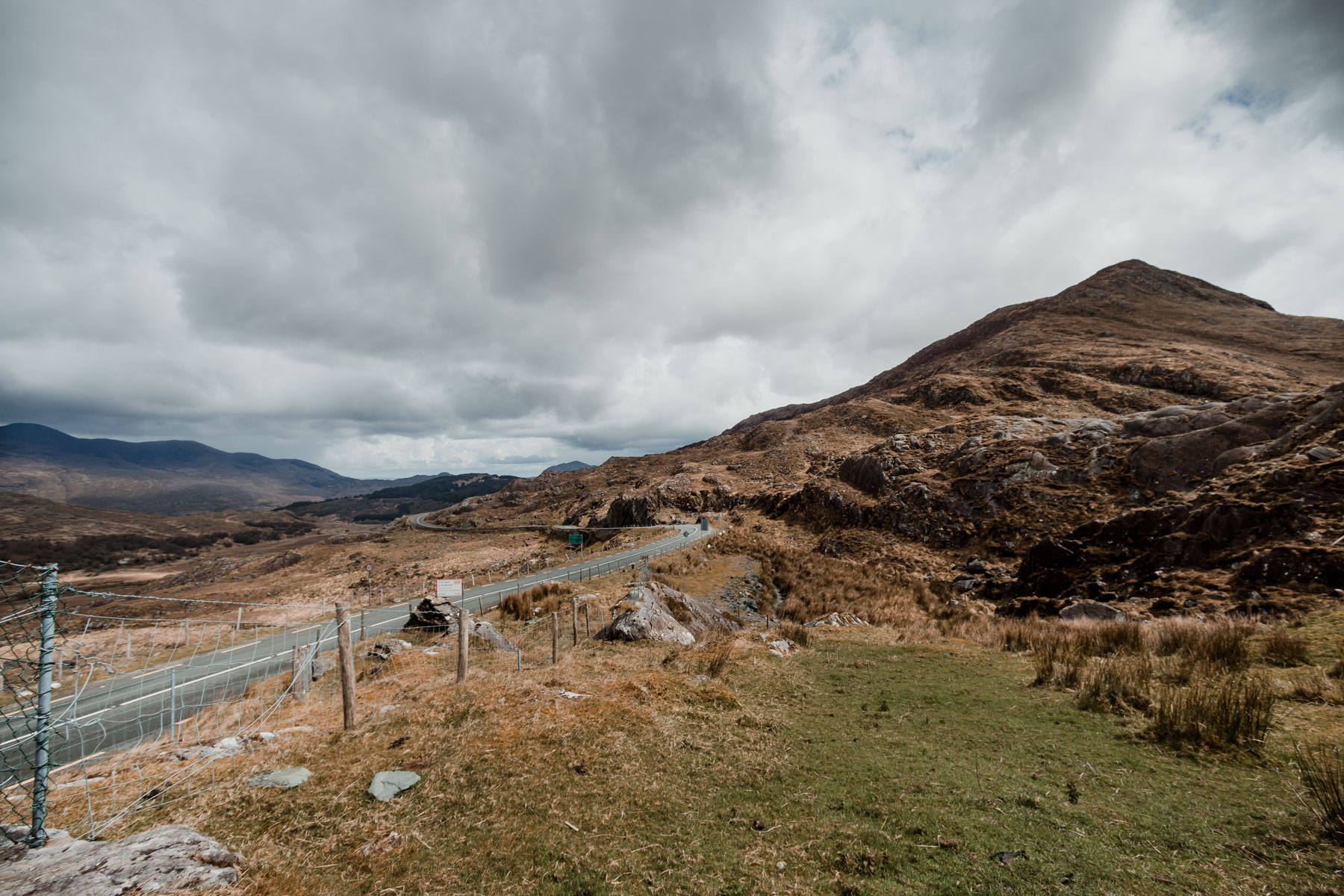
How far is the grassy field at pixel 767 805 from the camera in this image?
4.98 meters

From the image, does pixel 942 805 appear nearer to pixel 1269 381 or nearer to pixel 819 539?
pixel 819 539

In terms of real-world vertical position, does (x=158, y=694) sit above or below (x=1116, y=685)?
below

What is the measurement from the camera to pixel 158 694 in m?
15.2

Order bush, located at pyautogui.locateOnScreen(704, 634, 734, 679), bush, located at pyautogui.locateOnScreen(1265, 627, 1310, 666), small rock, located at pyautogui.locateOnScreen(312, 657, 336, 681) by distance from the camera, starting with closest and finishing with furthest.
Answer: bush, located at pyautogui.locateOnScreen(1265, 627, 1310, 666)
bush, located at pyautogui.locateOnScreen(704, 634, 734, 679)
small rock, located at pyautogui.locateOnScreen(312, 657, 336, 681)

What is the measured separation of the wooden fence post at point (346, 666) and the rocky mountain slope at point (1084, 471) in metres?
22.3

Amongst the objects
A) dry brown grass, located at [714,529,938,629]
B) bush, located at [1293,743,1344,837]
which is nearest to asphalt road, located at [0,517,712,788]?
dry brown grass, located at [714,529,938,629]

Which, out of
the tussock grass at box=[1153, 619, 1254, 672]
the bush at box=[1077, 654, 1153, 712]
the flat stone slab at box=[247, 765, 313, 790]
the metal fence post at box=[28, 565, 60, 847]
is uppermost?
the metal fence post at box=[28, 565, 60, 847]

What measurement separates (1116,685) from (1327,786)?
175 inches

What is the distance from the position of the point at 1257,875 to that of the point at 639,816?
6092 millimetres

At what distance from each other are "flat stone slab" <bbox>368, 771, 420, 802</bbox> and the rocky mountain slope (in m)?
20.6

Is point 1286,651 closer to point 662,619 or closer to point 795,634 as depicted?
point 795,634

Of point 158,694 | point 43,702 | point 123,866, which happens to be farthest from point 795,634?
point 158,694

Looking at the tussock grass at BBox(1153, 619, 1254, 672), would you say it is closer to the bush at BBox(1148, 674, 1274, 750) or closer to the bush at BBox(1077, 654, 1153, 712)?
the bush at BBox(1077, 654, 1153, 712)

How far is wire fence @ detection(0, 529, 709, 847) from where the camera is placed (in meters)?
5.15
